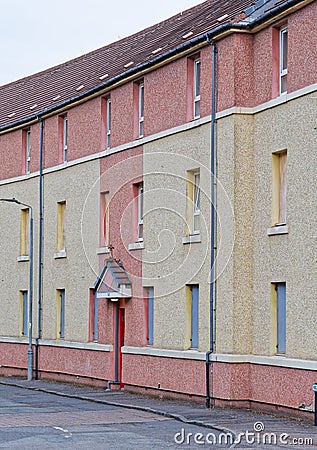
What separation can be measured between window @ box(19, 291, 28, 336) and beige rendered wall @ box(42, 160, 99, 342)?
191cm

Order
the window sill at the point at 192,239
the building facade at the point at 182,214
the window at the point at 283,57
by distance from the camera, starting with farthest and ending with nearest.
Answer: the window sill at the point at 192,239 < the window at the point at 283,57 < the building facade at the point at 182,214

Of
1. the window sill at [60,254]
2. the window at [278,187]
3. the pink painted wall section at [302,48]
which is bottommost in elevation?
the window sill at [60,254]

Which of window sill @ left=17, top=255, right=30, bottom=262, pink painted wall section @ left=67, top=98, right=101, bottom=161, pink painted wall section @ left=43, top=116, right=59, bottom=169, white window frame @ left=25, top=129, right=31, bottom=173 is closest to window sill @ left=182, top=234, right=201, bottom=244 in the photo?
pink painted wall section @ left=67, top=98, right=101, bottom=161

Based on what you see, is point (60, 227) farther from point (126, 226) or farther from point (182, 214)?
point (182, 214)

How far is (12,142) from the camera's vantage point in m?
38.9

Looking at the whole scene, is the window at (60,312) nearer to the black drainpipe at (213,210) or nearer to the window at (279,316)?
the black drainpipe at (213,210)

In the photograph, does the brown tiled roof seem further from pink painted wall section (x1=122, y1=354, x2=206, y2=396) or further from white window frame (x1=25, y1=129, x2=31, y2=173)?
pink painted wall section (x1=122, y1=354, x2=206, y2=396)

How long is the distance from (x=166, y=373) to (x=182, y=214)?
406 centimetres

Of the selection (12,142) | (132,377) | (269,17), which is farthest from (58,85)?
(269,17)

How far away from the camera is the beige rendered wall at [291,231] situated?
72.7 ft

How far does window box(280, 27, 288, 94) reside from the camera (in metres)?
23.8

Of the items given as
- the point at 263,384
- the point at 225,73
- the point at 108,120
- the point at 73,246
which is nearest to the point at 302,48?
the point at 225,73

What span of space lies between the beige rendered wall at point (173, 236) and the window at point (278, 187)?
7.58 feet

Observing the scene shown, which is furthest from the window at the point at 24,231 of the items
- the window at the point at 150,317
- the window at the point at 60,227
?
the window at the point at 150,317
